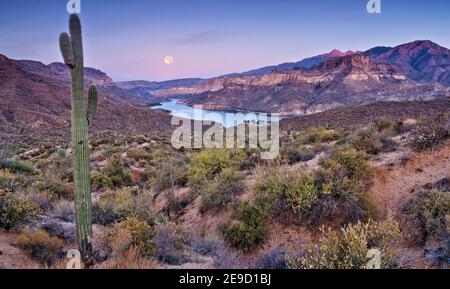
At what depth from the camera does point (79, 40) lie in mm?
5664

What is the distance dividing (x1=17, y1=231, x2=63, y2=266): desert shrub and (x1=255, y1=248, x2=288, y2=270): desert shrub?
326cm

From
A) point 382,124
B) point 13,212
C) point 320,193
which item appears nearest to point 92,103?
point 13,212

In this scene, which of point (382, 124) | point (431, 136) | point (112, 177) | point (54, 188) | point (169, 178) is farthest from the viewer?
point (382, 124)

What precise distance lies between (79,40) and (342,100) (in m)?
73.2

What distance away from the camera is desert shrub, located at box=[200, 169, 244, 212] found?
8914 mm

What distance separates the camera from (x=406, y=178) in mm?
8375

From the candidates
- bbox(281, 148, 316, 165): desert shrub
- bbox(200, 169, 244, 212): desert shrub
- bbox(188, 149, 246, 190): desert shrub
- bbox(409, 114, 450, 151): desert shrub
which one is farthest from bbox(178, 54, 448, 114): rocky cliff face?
bbox(200, 169, 244, 212): desert shrub

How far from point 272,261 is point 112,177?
9425 millimetres

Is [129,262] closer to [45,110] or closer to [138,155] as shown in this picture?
[138,155]

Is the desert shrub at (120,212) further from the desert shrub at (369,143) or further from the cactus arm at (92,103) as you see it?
the desert shrub at (369,143)

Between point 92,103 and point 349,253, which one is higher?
point 92,103

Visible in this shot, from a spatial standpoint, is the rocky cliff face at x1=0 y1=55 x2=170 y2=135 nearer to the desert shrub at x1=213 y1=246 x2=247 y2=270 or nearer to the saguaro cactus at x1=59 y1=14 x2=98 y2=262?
the saguaro cactus at x1=59 y1=14 x2=98 y2=262

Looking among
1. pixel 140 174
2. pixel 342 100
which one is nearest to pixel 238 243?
pixel 140 174
